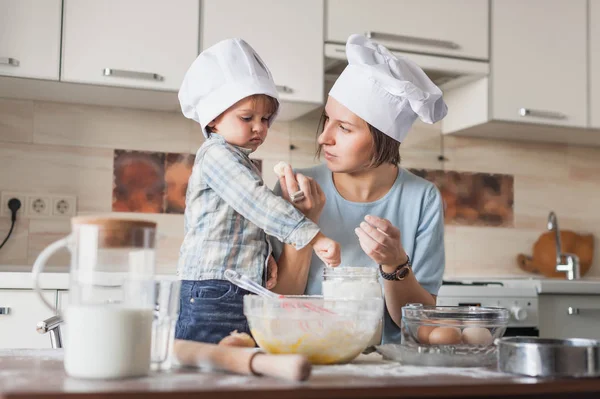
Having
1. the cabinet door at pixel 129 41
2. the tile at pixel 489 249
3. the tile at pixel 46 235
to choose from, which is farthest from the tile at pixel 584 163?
the tile at pixel 46 235

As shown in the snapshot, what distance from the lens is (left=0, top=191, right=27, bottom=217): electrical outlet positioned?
2740mm

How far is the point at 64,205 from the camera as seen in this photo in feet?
9.19

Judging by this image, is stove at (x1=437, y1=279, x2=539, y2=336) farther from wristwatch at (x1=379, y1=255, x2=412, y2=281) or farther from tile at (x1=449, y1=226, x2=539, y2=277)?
wristwatch at (x1=379, y1=255, x2=412, y2=281)

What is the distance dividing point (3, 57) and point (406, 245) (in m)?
1.46

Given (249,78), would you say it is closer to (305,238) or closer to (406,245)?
(305,238)

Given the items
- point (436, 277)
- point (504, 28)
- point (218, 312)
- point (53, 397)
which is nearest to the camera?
point (53, 397)

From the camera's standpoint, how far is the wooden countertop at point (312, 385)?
692 mm

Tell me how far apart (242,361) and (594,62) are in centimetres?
282

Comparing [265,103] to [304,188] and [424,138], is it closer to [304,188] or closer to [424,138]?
[304,188]

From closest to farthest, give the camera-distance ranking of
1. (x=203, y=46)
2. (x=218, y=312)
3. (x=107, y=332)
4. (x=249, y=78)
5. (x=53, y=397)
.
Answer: (x=53, y=397)
(x=107, y=332)
(x=218, y=312)
(x=249, y=78)
(x=203, y=46)

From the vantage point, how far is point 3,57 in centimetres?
241

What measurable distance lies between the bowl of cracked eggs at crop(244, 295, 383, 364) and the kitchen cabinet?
5.96 ft

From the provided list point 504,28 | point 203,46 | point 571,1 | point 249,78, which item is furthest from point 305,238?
point 571,1

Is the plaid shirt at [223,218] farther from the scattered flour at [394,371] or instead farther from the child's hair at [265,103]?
the scattered flour at [394,371]
